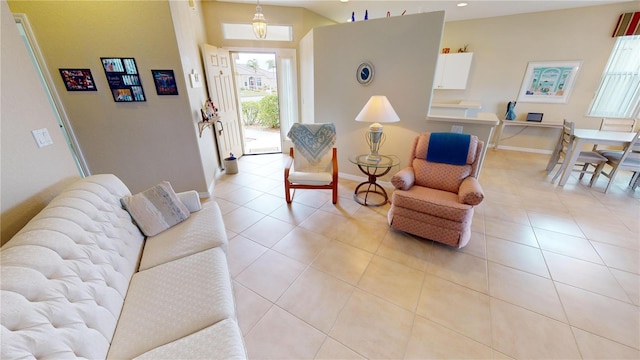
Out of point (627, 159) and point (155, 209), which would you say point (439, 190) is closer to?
point (155, 209)

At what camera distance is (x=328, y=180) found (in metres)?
2.82

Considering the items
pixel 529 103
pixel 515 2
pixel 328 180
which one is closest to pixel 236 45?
pixel 328 180

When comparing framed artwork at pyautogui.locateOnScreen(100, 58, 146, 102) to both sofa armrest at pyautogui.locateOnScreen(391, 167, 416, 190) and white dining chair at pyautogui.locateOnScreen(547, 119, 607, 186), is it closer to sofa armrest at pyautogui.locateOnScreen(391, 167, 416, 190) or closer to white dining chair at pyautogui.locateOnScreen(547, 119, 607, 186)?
sofa armrest at pyautogui.locateOnScreen(391, 167, 416, 190)

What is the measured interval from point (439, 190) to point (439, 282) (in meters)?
0.97

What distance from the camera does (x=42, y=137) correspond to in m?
1.53

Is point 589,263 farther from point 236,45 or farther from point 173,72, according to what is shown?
point 236,45

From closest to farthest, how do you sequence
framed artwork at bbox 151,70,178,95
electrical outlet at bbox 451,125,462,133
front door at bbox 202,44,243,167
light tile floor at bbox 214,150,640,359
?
light tile floor at bbox 214,150,640,359, framed artwork at bbox 151,70,178,95, electrical outlet at bbox 451,125,462,133, front door at bbox 202,44,243,167

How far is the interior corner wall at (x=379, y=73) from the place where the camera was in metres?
2.76

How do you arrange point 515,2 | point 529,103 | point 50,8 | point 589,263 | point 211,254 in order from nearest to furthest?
point 211,254 → point 589,263 → point 50,8 → point 515,2 → point 529,103

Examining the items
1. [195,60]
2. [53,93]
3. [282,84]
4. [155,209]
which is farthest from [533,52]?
[53,93]

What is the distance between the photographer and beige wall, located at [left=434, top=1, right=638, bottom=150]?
4.16 metres

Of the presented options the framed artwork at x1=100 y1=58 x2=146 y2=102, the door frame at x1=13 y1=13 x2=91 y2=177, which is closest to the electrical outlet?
the framed artwork at x1=100 y1=58 x2=146 y2=102

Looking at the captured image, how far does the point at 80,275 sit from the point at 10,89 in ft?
4.03

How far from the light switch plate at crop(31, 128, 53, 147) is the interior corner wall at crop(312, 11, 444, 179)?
291 cm
